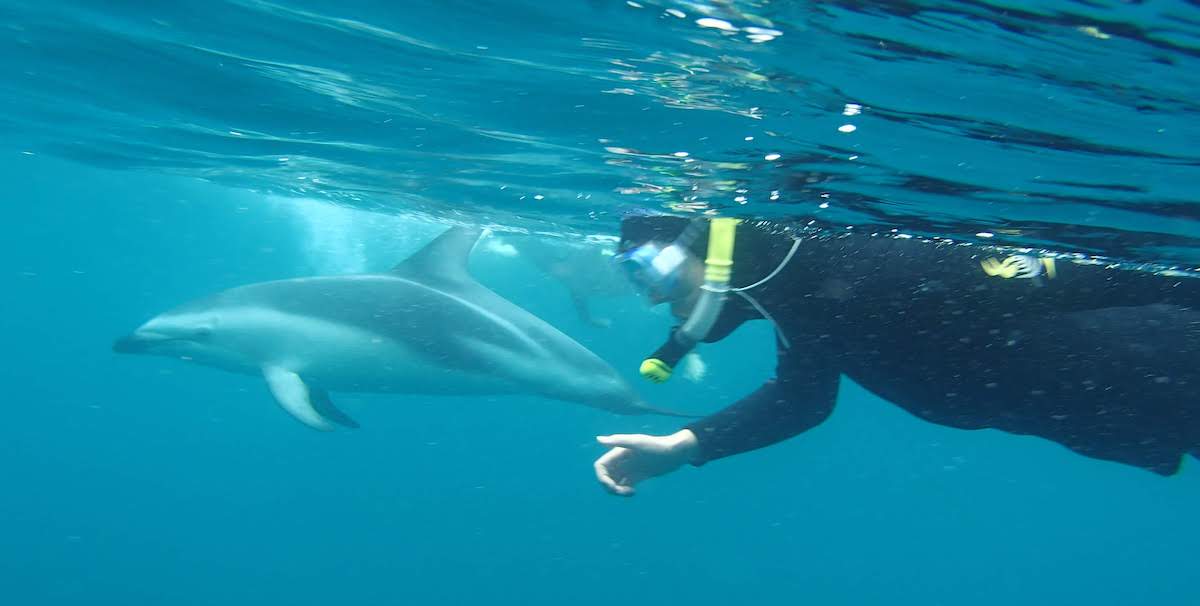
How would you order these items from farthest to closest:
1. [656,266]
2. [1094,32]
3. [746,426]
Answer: [746,426] < [656,266] < [1094,32]

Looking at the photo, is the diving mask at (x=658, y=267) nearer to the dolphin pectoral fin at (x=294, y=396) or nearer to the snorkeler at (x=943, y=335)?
the snorkeler at (x=943, y=335)

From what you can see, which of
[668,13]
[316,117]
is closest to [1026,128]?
[668,13]

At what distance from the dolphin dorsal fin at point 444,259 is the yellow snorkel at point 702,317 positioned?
739cm

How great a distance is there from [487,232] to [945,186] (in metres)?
16.7

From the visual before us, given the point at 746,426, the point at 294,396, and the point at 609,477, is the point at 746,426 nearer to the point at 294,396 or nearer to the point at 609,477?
the point at 609,477

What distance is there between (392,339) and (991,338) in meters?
8.59

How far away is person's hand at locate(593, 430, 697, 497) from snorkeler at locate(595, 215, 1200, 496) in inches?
0.4

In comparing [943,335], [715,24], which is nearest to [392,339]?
[715,24]

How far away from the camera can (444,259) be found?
463 inches

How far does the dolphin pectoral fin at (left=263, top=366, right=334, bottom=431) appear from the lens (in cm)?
1043

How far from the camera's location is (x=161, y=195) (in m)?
43.0

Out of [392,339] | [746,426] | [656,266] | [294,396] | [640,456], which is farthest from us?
[392,339]

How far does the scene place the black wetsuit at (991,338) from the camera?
14.6 feet

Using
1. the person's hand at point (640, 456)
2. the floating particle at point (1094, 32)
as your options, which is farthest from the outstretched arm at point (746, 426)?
the floating particle at point (1094, 32)
